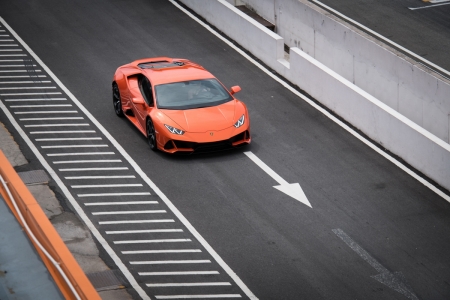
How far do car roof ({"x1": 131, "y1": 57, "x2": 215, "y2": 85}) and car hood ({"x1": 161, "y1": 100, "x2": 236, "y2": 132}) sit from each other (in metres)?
1.07

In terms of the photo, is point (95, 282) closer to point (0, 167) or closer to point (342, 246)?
point (0, 167)

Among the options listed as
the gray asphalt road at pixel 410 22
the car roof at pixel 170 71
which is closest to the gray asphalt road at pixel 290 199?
the car roof at pixel 170 71

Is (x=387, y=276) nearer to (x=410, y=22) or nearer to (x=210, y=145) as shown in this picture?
(x=210, y=145)

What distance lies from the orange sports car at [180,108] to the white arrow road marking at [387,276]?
3988mm

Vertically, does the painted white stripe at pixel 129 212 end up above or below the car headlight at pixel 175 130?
below

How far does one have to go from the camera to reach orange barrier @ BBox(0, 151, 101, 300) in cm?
841

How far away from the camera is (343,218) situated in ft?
44.9

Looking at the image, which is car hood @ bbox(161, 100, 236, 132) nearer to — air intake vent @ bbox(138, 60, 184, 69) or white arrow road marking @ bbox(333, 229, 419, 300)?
air intake vent @ bbox(138, 60, 184, 69)

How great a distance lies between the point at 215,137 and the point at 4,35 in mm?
10382

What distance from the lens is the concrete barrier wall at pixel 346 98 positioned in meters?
15.3

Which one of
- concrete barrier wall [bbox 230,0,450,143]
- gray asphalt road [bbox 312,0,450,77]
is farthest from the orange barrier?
gray asphalt road [bbox 312,0,450,77]

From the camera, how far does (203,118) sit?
15.8 m

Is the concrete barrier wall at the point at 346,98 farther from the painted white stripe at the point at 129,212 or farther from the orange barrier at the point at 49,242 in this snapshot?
the orange barrier at the point at 49,242

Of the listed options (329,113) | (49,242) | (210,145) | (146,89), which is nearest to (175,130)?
(210,145)
